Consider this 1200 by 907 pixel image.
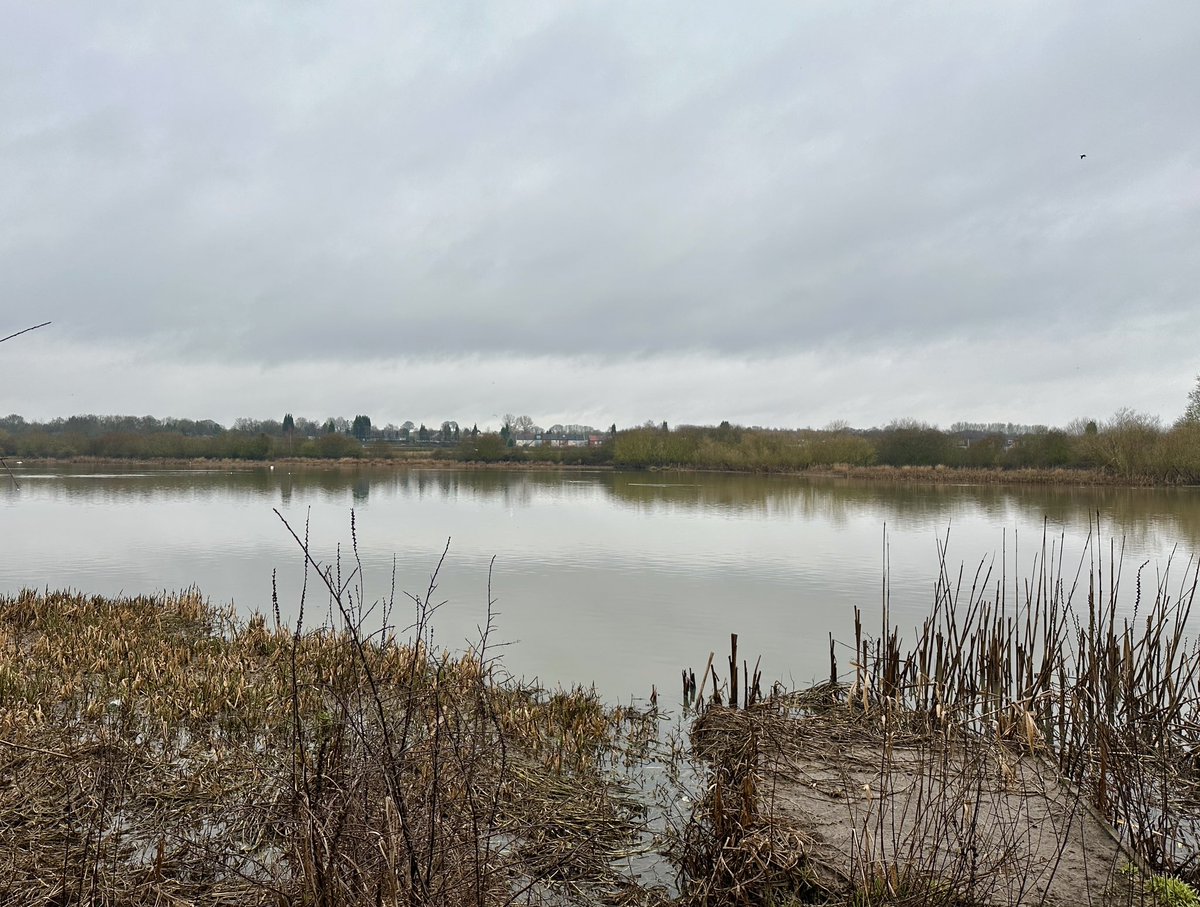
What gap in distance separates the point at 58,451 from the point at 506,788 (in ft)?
300

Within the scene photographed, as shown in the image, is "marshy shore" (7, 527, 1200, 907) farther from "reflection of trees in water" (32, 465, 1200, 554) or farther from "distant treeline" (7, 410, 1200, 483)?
"distant treeline" (7, 410, 1200, 483)

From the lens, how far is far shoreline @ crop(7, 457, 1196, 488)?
4728 centimetres

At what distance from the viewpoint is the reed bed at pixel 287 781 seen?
9.47 ft

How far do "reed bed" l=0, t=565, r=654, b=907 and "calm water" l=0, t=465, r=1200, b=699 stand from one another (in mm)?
2532

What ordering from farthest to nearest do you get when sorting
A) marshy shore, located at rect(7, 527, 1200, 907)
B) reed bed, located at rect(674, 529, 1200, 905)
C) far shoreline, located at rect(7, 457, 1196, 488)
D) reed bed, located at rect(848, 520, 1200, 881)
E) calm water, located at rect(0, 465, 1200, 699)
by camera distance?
far shoreline, located at rect(7, 457, 1196, 488) < calm water, located at rect(0, 465, 1200, 699) < reed bed, located at rect(848, 520, 1200, 881) < reed bed, located at rect(674, 529, 1200, 905) < marshy shore, located at rect(7, 527, 1200, 907)

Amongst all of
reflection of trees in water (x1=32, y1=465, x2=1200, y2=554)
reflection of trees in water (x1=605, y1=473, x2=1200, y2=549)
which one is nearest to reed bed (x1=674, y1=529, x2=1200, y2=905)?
reflection of trees in water (x1=605, y1=473, x2=1200, y2=549)

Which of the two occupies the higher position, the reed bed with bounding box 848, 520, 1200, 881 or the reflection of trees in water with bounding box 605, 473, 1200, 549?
the reed bed with bounding box 848, 520, 1200, 881

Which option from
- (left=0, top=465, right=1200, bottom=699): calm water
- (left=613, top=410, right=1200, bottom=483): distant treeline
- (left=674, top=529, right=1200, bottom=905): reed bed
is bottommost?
(left=0, top=465, right=1200, bottom=699): calm water

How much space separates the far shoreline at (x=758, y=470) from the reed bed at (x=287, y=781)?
41118 millimetres

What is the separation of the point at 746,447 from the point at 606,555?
52724 millimetres

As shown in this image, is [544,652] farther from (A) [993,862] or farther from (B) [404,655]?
(A) [993,862]

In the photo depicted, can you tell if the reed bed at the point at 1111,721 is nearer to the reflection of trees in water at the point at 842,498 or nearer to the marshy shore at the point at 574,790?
the marshy shore at the point at 574,790

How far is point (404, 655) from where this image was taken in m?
8.17

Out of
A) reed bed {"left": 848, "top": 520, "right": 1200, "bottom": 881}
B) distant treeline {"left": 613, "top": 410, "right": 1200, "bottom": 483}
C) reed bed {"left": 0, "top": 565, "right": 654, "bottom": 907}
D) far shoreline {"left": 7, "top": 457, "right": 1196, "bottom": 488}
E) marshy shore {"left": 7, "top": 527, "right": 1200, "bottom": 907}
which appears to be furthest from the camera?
far shoreline {"left": 7, "top": 457, "right": 1196, "bottom": 488}
